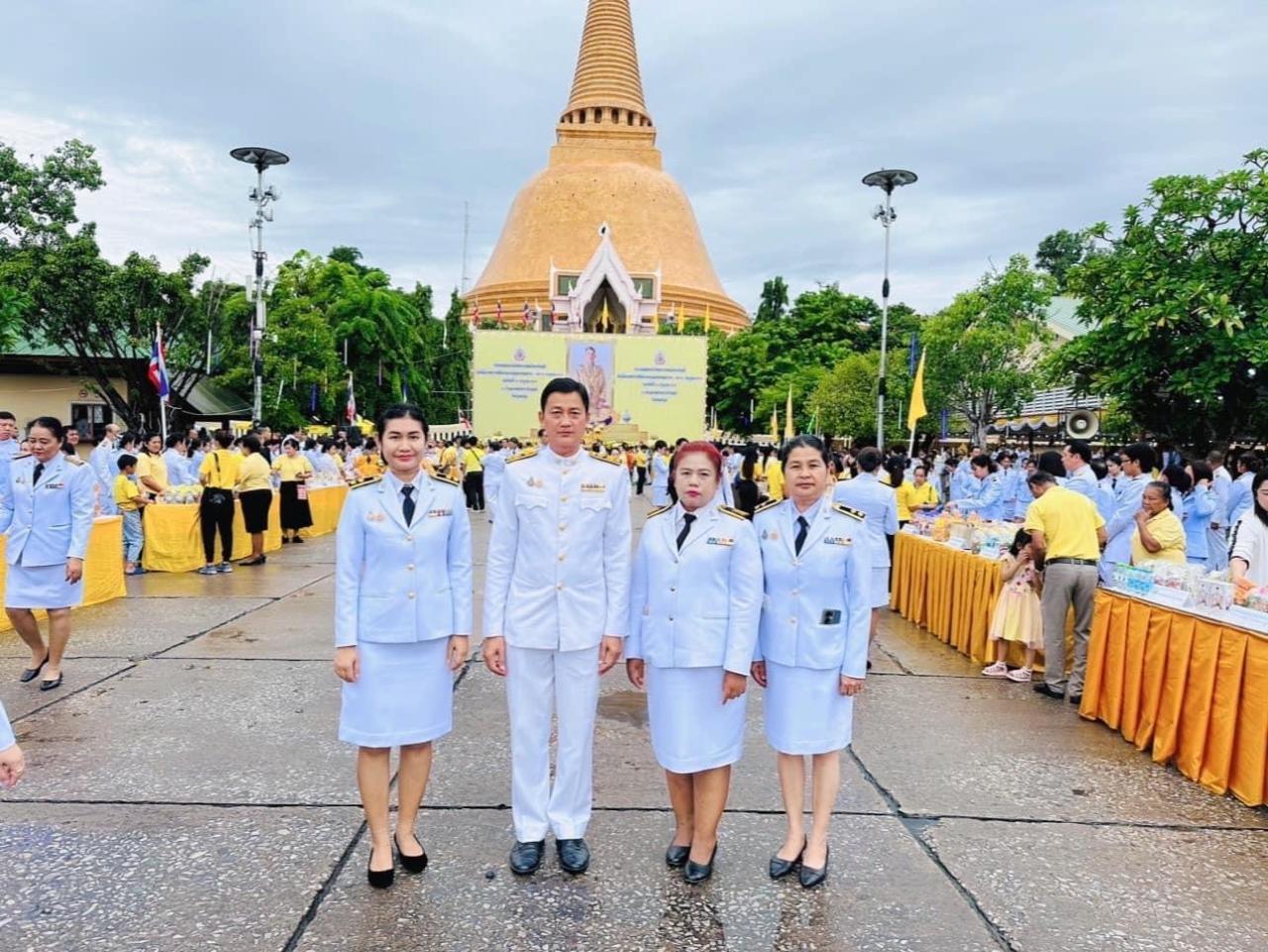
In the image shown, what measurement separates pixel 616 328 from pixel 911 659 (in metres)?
35.4

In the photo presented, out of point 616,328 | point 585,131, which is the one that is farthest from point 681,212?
point 616,328

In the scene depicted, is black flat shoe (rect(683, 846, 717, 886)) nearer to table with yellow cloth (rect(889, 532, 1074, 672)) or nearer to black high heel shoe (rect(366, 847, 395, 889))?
black high heel shoe (rect(366, 847, 395, 889))

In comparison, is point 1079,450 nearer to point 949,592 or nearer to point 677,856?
point 949,592

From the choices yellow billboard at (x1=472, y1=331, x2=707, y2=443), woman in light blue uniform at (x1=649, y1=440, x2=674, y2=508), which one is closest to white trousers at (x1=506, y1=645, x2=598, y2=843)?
woman in light blue uniform at (x1=649, y1=440, x2=674, y2=508)

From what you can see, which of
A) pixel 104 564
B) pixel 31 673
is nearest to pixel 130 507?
pixel 104 564

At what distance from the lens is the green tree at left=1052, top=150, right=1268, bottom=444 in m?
13.8

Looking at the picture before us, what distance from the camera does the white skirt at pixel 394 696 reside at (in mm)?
2902

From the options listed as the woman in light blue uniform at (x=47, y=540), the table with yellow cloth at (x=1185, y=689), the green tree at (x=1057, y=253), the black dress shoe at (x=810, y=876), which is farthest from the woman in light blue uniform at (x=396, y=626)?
the green tree at (x=1057, y=253)

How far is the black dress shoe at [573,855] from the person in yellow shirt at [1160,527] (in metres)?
4.30

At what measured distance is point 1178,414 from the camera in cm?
1595

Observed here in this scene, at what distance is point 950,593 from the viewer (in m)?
7.08

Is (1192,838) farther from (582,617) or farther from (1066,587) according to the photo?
(582,617)

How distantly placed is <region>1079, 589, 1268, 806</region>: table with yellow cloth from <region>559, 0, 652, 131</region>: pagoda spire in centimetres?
5008

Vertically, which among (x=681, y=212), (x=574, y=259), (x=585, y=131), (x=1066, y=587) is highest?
(x=585, y=131)
